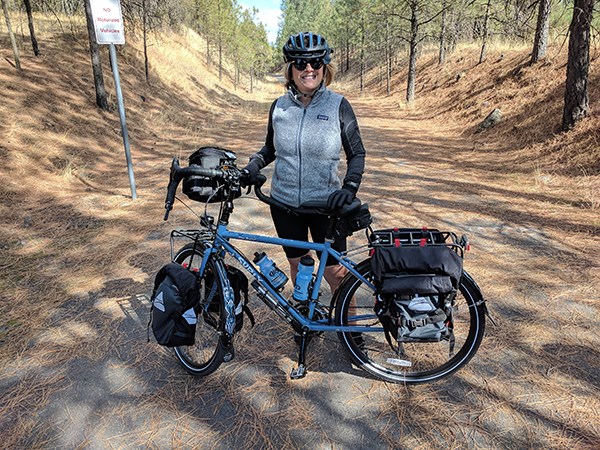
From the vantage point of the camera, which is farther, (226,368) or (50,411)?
(226,368)

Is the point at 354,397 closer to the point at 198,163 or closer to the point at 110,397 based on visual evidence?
the point at 110,397

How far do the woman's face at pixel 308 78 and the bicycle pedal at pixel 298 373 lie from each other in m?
1.93

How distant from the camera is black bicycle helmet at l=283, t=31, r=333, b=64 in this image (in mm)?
2211

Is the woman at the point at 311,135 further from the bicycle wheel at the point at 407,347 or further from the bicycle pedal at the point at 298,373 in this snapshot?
the bicycle pedal at the point at 298,373

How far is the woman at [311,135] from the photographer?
2.27 metres

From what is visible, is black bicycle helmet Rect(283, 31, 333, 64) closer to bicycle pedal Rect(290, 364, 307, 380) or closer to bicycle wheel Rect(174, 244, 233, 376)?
bicycle wheel Rect(174, 244, 233, 376)

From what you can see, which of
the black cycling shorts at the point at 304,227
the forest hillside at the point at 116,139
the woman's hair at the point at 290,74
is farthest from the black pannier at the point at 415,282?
the forest hillside at the point at 116,139

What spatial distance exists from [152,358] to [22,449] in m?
0.90

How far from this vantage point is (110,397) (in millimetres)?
2355

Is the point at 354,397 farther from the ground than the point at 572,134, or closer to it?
closer to it

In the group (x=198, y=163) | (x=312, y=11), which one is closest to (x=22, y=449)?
(x=198, y=163)

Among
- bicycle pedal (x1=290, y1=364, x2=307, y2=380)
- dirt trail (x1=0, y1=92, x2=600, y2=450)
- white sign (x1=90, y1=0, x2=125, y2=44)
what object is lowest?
dirt trail (x1=0, y1=92, x2=600, y2=450)

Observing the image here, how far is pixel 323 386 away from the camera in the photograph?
8.00ft

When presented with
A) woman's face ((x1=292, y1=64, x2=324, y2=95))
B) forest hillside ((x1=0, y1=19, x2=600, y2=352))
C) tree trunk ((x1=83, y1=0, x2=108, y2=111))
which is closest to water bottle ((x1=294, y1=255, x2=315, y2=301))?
woman's face ((x1=292, y1=64, x2=324, y2=95))
